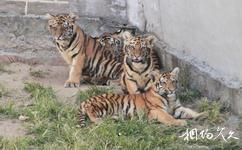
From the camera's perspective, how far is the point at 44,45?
9445mm

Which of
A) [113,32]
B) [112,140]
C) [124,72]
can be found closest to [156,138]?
[112,140]

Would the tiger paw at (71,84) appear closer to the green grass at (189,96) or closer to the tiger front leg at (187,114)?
the green grass at (189,96)

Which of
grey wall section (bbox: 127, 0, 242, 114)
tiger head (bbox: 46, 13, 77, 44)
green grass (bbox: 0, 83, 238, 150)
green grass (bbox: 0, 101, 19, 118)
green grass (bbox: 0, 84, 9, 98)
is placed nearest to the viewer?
green grass (bbox: 0, 83, 238, 150)

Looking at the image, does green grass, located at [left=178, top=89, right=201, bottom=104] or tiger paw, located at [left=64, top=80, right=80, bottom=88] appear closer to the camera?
green grass, located at [left=178, top=89, right=201, bottom=104]

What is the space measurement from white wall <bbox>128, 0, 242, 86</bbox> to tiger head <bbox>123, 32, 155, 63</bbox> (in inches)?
16.9

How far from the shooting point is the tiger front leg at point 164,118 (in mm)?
6488

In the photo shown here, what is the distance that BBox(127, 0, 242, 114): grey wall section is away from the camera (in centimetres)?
657

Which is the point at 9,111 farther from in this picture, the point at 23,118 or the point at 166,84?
the point at 166,84

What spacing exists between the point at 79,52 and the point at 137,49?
1124 millimetres

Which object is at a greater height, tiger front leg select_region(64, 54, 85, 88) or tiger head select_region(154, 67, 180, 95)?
tiger head select_region(154, 67, 180, 95)

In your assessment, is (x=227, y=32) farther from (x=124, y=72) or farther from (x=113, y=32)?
(x=113, y=32)

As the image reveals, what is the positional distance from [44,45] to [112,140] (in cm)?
382

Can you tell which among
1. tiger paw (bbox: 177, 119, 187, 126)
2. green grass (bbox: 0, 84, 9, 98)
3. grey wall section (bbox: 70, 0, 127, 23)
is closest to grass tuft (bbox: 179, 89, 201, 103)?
tiger paw (bbox: 177, 119, 187, 126)

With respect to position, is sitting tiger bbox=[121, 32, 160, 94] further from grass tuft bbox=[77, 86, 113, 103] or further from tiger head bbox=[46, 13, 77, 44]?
tiger head bbox=[46, 13, 77, 44]
